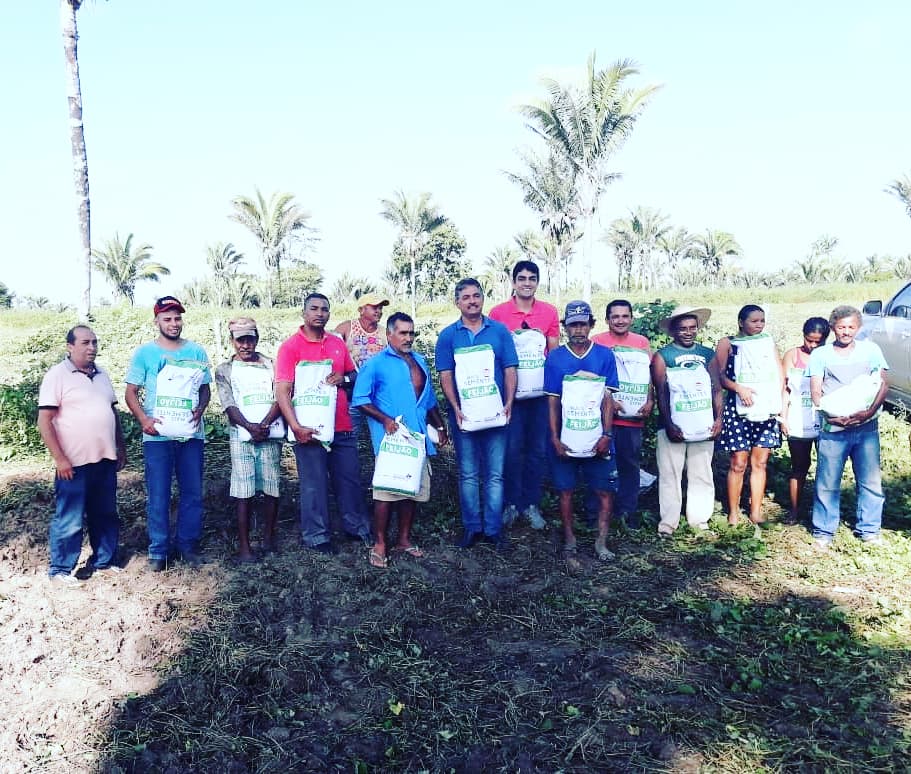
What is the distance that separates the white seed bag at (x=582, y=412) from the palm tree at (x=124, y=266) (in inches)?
1469

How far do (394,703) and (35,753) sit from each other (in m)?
1.53

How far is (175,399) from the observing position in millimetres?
4914

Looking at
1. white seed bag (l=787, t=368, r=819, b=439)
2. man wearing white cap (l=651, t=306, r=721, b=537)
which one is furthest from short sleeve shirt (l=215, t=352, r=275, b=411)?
white seed bag (l=787, t=368, r=819, b=439)

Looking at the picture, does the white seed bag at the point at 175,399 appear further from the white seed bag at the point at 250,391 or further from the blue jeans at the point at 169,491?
the white seed bag at the point at 250,391

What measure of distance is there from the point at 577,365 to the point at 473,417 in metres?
0.82

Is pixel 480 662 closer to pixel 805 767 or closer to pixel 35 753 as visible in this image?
pixel 805 767

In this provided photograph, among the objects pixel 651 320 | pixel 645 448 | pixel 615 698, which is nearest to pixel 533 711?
pixel 615 698

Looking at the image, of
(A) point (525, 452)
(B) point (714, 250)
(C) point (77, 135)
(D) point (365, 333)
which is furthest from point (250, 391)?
(B) point (714, 250)

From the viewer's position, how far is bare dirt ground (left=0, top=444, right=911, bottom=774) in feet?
10.5

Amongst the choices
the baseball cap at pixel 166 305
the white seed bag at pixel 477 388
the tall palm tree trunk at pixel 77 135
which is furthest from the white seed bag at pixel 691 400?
the tall palm tree trunk at pixel 77 135

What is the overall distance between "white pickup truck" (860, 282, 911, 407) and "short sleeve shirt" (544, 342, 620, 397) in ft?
15.3

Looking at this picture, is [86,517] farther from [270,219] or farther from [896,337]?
[270,219]

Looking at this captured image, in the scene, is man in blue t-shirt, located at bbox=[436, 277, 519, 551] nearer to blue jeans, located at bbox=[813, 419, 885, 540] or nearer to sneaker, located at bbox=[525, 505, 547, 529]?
sneaker, located at bbox=[525, 505, 547, 529]

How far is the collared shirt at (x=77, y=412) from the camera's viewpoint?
15.4ft
